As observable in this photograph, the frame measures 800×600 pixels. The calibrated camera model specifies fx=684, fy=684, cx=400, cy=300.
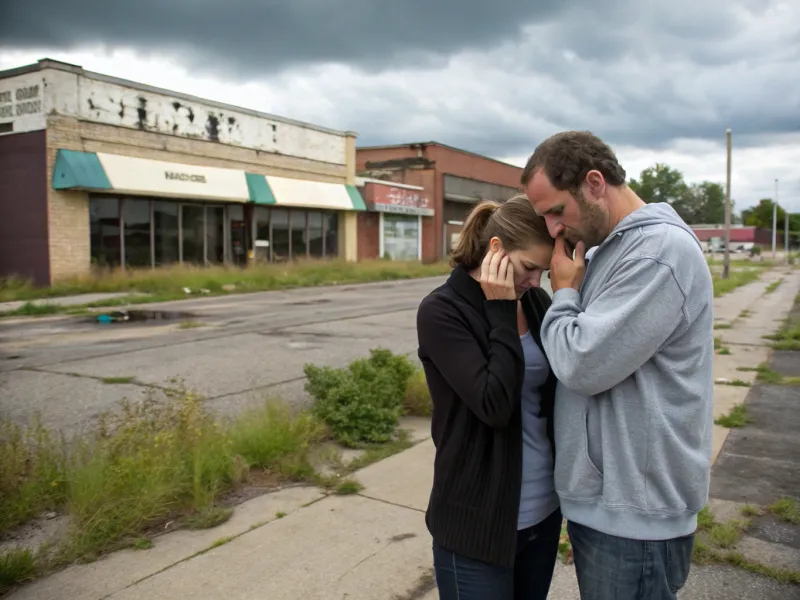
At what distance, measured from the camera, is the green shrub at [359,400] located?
241 inches

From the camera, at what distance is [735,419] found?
659cm

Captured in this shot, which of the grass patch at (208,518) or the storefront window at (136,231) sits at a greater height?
the storefront window at (136,231)

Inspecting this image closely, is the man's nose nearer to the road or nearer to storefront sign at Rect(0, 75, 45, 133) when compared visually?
the road

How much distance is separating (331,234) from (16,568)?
104 feet

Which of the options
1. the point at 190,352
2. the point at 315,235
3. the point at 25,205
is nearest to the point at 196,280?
the point at 25,205

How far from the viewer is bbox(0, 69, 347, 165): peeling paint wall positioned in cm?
2170

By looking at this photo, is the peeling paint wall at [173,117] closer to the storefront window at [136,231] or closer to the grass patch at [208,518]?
the storefront window at [136,231]

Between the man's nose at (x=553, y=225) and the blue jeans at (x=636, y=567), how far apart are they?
0.82 metres

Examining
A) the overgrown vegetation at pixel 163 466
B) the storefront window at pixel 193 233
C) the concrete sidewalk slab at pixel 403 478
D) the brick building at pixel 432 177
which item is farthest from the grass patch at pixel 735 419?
the brick building at pixel 432 177

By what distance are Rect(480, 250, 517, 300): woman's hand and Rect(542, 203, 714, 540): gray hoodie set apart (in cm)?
18

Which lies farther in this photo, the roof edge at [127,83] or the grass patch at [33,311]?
the roof edge at [127,83]

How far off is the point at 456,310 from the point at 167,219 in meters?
25.7

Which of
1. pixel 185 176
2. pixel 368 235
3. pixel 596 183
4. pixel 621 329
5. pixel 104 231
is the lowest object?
pixel 621 329

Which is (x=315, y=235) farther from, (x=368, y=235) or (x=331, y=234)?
(x=368, y=235)
